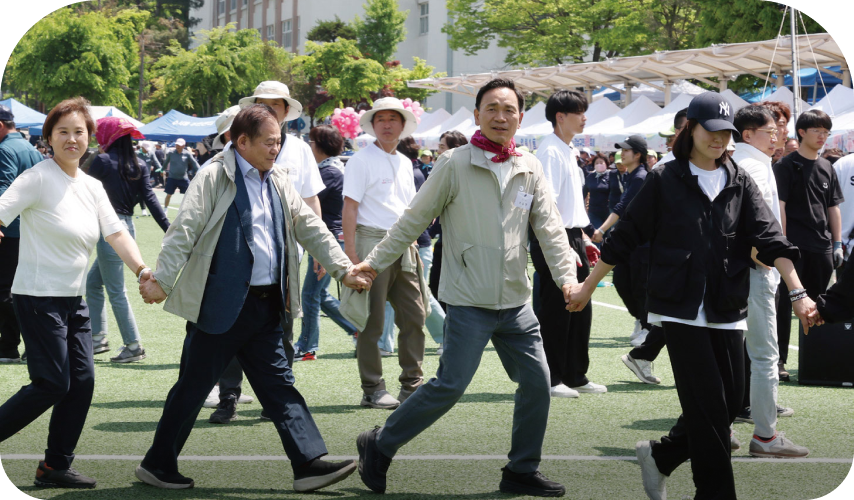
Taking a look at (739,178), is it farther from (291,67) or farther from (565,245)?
(291,67)

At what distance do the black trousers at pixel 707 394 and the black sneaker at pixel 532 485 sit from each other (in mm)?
690

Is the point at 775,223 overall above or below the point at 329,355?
above

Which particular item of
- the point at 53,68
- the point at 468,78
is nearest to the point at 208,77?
Result: the point at 53,68

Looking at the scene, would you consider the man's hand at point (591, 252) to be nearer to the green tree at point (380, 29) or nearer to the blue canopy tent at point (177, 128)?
the blue canopy tent at point (177, 128)

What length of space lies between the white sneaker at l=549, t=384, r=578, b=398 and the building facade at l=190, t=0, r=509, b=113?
47896 mm

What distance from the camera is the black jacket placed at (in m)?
4.16

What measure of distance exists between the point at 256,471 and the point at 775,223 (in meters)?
2.78

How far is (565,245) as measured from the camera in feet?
16.4

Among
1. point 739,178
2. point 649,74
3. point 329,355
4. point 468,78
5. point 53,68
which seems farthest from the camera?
point 53,68

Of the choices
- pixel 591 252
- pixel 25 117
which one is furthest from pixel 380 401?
pixel 25 117

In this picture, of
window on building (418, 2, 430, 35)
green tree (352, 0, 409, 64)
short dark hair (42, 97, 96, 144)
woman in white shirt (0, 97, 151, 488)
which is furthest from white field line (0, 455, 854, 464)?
window on building (418, 2, 430, 35)

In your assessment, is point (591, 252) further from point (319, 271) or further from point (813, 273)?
point (319, 271)

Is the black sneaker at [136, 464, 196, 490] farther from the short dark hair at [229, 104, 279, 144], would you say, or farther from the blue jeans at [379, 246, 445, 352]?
the blue jeans at [379, 246, 445, 352]

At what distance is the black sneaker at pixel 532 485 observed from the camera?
4637 mm
